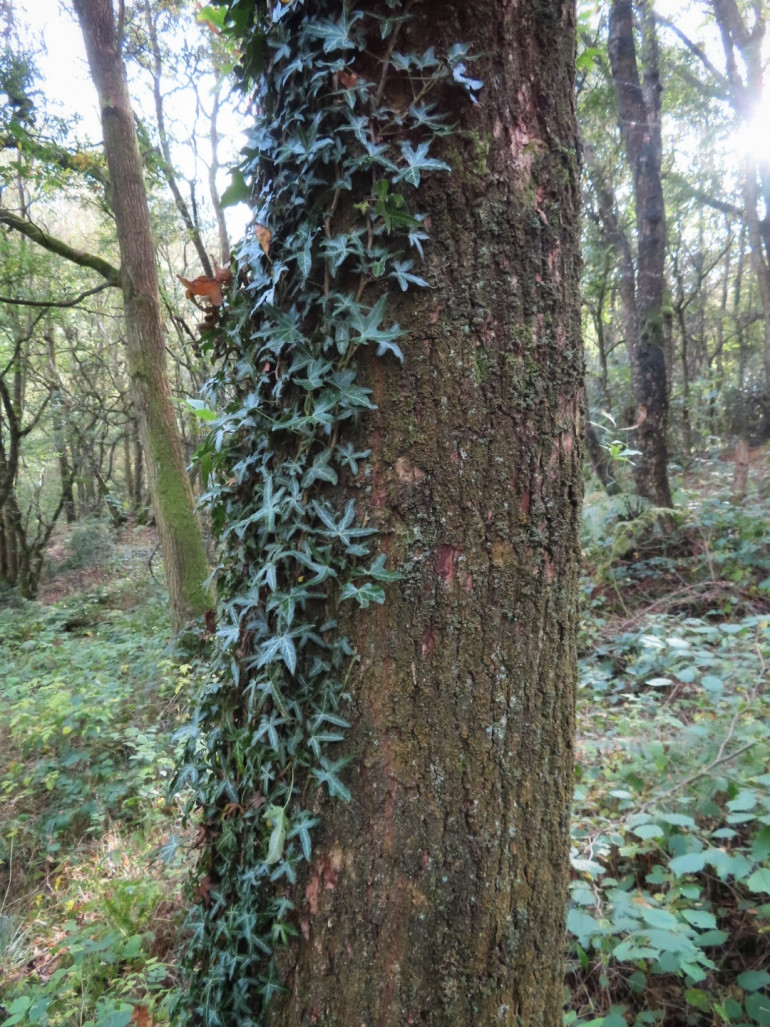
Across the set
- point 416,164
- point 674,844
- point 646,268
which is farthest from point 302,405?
point 646,268

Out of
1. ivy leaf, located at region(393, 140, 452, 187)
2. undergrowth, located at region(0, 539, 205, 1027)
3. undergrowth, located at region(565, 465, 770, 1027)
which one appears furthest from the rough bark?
ivy leaf, located at region(393, 140, 452, 187)

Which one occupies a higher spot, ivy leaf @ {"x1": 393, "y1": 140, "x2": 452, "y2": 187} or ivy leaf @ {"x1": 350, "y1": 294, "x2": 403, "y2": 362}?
ivy leaf @ {"x1": 393, "y1": 140, "x2": 452, "y2": 187}

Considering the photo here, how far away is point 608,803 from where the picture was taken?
8.45 ft

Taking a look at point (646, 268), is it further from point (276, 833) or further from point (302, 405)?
point (276, 833)

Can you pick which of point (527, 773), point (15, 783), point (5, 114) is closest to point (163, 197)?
point (5, 114)

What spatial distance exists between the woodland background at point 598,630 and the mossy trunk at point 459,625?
56 cm

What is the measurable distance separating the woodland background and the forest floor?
16mm

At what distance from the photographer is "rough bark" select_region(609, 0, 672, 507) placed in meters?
6.25

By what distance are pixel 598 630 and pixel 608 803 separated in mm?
2502

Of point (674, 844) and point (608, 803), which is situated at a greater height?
point (674, 844)

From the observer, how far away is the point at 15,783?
13.8ft

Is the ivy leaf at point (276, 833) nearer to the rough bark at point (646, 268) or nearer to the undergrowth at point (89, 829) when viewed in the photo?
the undergrowth at point (89, 829)

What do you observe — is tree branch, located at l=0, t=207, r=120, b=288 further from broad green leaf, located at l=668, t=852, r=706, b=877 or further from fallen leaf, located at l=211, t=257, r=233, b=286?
broad green leaf, located at l=668, t=852, r=706, b=877

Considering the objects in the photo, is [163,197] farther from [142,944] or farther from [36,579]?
[142,944]
